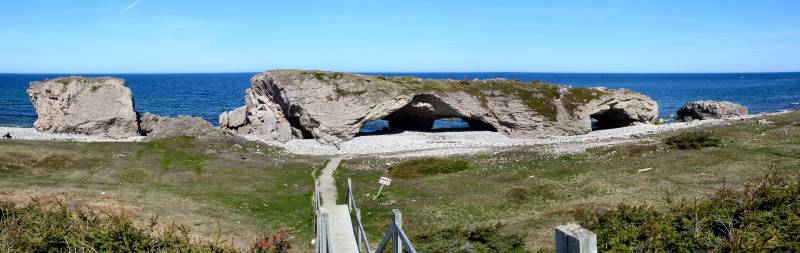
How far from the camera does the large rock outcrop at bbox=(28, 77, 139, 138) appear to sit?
212 feet

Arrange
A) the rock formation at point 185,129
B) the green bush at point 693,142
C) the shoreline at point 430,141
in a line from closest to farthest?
1. the green bush at point 693,142
2. the shoreline at point 430,141
3. the rock formation at point 185,129

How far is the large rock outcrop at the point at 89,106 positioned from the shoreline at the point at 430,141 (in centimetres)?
174

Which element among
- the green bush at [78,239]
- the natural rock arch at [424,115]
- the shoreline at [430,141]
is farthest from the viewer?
the natural rock arch at [424,115]

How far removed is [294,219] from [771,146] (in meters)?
34.9

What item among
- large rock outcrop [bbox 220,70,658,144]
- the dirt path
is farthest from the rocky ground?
the dirt path

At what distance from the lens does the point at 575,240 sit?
5891 mm

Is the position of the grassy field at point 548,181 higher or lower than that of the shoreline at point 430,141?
higher

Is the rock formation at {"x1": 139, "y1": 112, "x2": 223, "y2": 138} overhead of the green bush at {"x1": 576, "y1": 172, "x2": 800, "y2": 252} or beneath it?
beneath

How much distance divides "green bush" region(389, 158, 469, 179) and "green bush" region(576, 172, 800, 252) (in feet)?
78.8

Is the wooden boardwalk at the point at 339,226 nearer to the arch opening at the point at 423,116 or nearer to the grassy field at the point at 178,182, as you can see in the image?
the grassy field at the point at 178,182

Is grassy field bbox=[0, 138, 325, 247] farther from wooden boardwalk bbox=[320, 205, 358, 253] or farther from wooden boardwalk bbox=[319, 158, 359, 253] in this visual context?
wooden boardwalk bbox=[320, 205, 358, 253]

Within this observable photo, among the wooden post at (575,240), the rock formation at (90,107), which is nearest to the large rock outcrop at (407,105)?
the rock formation at (90,107)

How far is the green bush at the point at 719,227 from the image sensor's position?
12634 mm

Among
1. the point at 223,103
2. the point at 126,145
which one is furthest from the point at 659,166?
the point at 223,103
